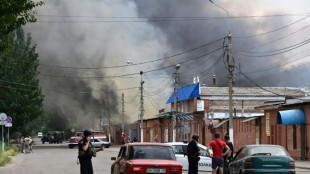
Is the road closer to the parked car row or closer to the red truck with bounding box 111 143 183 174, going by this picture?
the parked car row

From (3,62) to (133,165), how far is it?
51.9 m

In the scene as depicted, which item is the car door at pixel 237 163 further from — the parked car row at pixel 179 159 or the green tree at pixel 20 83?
the green tree at pixel 20 83

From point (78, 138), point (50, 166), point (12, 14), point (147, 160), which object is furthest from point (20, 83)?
point (147, 160)

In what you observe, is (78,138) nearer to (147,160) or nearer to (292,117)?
(292,117)

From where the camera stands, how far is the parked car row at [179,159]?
49.8ft

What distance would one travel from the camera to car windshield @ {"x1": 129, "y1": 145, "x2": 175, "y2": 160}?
15742 millimetres

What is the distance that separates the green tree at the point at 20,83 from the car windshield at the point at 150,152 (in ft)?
163

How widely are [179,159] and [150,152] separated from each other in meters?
4.87

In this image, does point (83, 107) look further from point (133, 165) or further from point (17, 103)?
point (133, 165)

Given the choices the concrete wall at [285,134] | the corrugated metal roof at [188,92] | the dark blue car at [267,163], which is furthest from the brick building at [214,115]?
the dark blue car at [267,163]

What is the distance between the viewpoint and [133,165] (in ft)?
48.9

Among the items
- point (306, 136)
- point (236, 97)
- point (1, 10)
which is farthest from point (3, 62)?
point (1, 10)

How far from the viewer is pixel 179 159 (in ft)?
67.6

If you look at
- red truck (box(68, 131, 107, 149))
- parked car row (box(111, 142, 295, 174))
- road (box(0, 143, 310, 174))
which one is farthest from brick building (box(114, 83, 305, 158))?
parked car row (box(111, 142, 295, 174))
